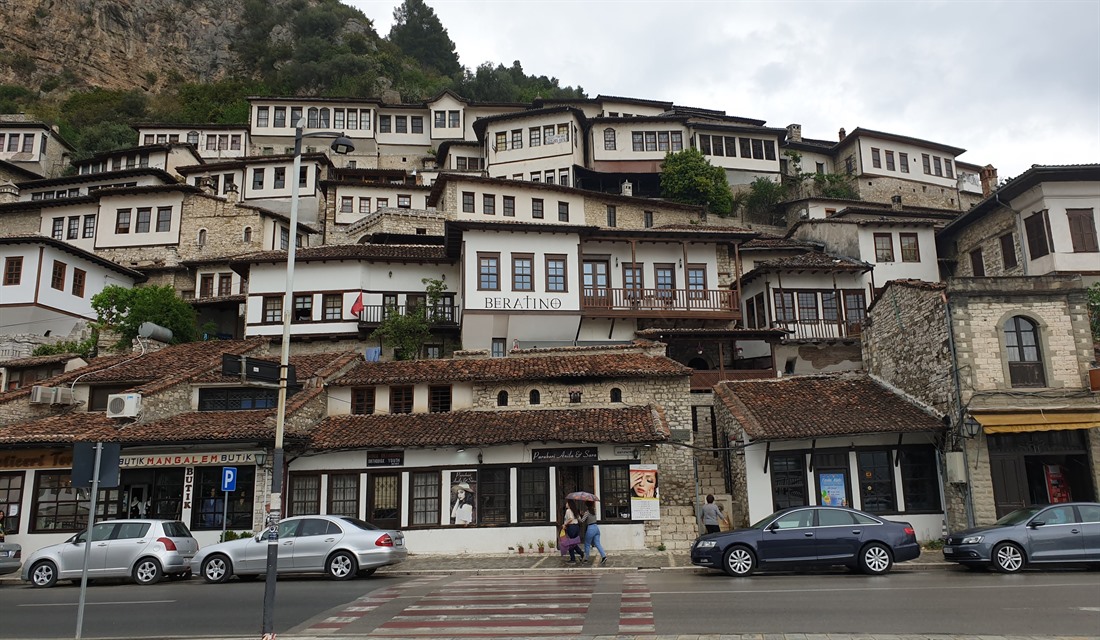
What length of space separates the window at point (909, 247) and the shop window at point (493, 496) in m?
27.5

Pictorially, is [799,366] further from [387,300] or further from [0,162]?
[0,162]

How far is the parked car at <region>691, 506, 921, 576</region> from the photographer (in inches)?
604

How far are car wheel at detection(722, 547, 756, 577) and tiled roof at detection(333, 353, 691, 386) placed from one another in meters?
9.01

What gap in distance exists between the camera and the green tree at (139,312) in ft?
110

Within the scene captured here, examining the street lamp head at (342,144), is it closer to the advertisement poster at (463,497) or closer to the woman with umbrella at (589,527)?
the woman with umbrella at (589,527)

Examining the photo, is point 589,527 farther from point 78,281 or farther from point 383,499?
point 78,281

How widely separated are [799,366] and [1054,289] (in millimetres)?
13561

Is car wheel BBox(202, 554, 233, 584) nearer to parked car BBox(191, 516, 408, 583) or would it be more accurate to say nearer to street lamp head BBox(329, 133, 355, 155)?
parked car BBox(191, 516, 408, 583)

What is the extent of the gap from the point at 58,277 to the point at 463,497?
96.6 feet

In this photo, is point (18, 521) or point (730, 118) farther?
point (730, 118)

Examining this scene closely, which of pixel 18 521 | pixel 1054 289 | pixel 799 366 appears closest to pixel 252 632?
pixel 18 521

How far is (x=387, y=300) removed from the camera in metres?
34.8

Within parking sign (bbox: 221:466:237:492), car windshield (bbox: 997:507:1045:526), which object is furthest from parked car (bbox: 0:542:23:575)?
car windshield (bbox: 997:507:1045:526)

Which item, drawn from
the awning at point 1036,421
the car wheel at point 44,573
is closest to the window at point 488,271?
the car wheel at point 44,573
